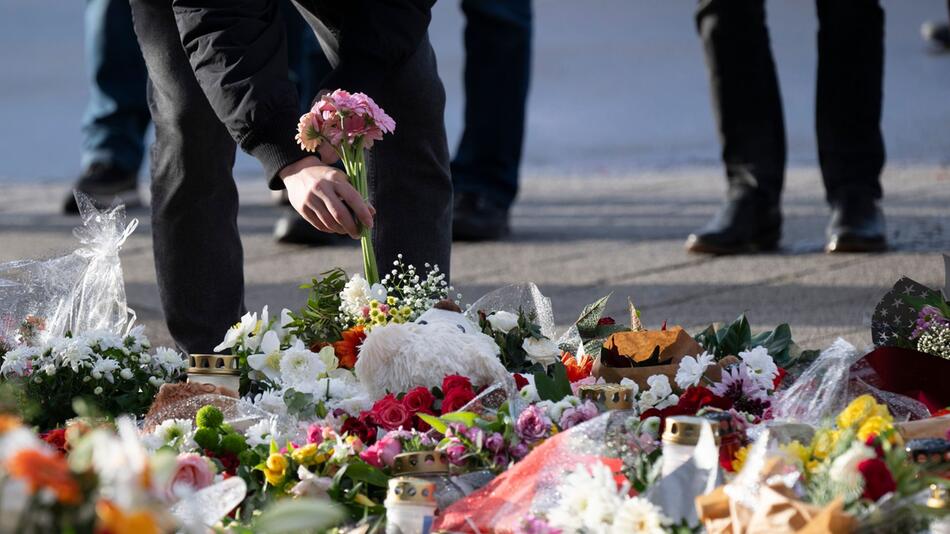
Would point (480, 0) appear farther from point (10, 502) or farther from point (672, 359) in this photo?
point (10, 502)

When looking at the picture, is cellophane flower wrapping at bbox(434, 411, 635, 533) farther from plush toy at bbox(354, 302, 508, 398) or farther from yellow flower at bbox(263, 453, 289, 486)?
plush toy at bbox(354, 302, 508, 398)

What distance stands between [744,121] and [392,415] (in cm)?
267

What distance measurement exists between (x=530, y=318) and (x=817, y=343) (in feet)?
3.37

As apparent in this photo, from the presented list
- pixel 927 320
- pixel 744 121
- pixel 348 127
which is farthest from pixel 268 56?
pixel 744 121

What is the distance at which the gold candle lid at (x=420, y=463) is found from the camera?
5.98ft

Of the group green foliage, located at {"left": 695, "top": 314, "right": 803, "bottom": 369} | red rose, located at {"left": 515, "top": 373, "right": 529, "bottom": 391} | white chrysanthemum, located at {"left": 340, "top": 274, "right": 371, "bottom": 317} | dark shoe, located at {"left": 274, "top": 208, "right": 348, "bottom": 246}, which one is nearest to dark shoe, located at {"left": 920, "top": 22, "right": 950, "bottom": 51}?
dark shoe, located at {"left": 274, "top": 208, "right": 348, "bottom": 246}

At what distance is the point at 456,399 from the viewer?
6.61 feet

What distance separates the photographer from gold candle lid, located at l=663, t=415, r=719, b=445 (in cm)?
168

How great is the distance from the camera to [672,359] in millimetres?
2240

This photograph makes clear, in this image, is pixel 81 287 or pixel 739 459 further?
pixel 81 287

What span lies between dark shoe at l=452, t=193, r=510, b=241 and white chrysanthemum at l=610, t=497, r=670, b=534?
3.40 m

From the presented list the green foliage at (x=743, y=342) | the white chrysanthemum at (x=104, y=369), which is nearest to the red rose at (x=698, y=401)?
the green foliage at (x=743, y=342)

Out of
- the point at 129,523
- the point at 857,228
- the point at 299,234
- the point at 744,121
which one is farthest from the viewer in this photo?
the point at 299,234

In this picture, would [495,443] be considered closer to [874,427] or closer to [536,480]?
[536,480]
